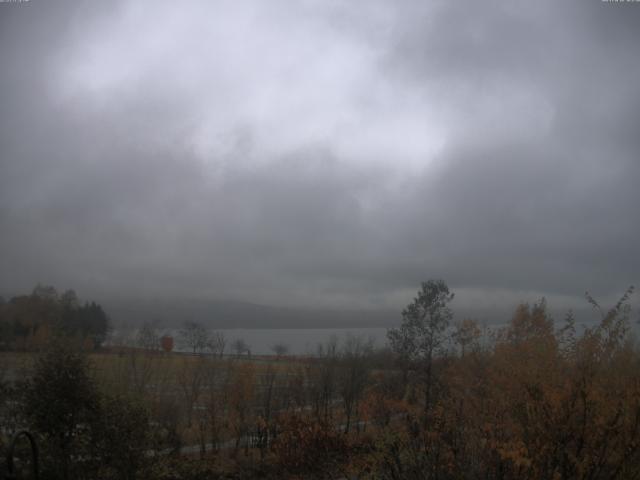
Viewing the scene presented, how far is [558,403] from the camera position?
908cm

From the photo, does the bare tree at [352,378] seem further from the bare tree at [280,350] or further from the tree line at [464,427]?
the bare tree at [280,350]

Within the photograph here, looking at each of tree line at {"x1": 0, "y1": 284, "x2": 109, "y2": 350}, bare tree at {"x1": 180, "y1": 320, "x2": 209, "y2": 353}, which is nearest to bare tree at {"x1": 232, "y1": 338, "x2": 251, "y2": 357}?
bare tree at {"x1": 180, "y1": 320, "x2": 209, "y2": 353}

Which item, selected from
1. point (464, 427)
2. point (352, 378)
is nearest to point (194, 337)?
point (352, 378)

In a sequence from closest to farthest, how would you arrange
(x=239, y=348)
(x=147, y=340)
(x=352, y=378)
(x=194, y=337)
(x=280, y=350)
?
(x=352, y=378) < (x=147, y=340) < (x=239, y=348) < (x=194, y=337) < (x=280, y=350)

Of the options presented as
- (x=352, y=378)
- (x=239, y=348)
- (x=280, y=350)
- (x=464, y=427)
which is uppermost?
(x=464, y=427)

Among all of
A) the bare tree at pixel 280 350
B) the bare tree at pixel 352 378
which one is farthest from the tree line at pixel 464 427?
the bare tree at pixel 280 350

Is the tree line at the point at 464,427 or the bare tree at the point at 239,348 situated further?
the bare tree at the point at 239,348

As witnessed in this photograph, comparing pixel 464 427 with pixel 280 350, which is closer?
pixel 464 427

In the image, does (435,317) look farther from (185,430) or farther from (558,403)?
(558,403)

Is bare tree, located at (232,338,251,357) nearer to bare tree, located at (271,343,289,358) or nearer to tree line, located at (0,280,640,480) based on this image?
bare tree, located at (271,343,289,358)

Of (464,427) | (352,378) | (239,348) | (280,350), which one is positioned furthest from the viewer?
(280,350)

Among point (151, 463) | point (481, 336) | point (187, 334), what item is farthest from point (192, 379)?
point (187, 334)

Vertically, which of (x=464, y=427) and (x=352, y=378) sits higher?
(x=464, y=427)

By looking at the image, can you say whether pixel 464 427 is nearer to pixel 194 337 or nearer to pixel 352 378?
pixel 352 378
